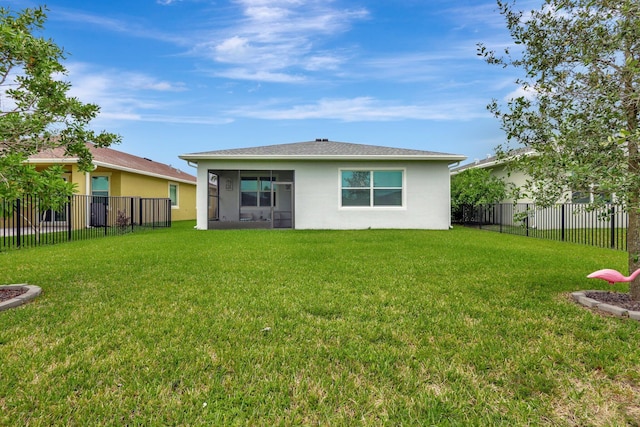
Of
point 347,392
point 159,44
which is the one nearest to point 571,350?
point 347,392

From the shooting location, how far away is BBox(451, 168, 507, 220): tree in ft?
50.0

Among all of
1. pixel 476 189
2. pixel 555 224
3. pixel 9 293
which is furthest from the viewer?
pixel 476 189

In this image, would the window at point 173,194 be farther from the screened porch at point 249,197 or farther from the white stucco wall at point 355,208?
the white stucco wall at point 355,208

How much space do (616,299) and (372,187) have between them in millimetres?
10369

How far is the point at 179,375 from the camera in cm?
231

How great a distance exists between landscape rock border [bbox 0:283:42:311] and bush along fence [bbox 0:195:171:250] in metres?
5.84

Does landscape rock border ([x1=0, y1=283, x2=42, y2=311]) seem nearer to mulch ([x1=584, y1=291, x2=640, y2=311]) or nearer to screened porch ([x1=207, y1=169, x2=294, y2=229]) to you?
mulch ([x1=584, y1=291, x2=640, y2=311])

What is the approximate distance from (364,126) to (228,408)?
2002 centimetres

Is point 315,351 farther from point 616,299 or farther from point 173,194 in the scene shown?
point 173,194

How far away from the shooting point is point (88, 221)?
15.3 metres

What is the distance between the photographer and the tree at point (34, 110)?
3.81 metres

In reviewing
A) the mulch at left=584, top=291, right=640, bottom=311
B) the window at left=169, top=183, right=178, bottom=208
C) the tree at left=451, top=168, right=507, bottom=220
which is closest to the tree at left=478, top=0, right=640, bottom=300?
the mulch at left=584, top=291, right=640, bottom=311

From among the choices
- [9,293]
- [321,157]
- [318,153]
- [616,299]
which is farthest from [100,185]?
[616,299]

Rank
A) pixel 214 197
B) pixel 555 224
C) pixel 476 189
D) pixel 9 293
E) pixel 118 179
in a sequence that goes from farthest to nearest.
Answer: pixel 214 197 → pixel 118 179 → pixel 476 189 → pixel 555 224 → pixel 9 293
